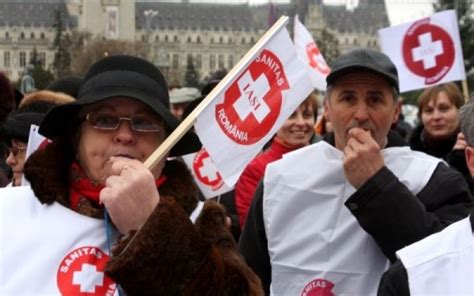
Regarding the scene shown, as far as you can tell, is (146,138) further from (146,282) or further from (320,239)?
(320,239)

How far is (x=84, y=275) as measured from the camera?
104 inches

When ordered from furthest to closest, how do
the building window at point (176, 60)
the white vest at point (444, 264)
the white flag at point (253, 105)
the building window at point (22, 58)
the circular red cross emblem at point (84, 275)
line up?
the building window at point (176, 60) → the building window at point (22, 58) → the white flag at point (253, 105) → the circular red cross emblem at point (84, 275) → the white vest at point (444, 264)

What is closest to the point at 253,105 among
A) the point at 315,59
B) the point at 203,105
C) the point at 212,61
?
the point at 203,105

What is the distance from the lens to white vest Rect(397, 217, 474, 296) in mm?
2342

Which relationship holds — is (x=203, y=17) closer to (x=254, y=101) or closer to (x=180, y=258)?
(x=254, y=101)

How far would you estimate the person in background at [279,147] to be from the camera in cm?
506

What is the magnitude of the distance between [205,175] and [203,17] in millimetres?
121008

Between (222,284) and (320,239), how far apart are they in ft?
3.07

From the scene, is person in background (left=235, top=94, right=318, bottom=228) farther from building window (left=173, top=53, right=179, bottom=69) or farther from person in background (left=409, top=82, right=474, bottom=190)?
building window (left=173, top=53, right=179, bottom=69)

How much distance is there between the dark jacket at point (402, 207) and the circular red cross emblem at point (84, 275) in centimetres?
91

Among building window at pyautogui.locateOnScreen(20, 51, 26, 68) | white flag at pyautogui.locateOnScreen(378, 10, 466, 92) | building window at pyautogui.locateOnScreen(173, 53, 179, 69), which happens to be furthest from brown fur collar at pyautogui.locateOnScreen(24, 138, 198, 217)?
→ building window at pyautogui.locateOnScreen(173, 53, 179, 69)

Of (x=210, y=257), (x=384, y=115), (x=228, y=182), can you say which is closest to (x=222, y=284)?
(x=210, y=257)

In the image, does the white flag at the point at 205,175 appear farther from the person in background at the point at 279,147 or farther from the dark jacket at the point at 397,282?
the dark jacket at the point at 397,282

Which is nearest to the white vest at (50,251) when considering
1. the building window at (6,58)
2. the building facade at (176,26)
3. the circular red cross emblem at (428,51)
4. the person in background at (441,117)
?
the person in background at (441,117)
